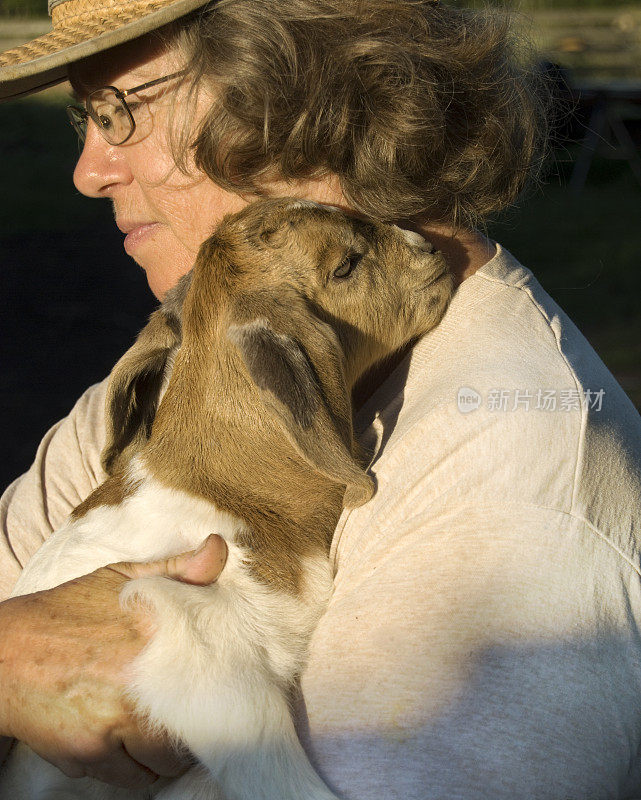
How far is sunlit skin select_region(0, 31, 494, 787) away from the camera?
210 cm

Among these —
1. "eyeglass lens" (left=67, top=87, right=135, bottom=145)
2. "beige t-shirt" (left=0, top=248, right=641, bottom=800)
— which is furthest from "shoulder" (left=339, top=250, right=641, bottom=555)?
"eyeglass lens" (left=67, top=87, right=135, bottom=145)

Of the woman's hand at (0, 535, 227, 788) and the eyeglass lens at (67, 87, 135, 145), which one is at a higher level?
the eyeglass lens at (67, 87, 135, 145)

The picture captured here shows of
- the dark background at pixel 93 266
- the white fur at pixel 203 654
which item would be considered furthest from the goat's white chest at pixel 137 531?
the dark background at pixel 93 266

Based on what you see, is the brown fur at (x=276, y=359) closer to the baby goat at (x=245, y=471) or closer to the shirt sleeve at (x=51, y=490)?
the baby goat at (x=245, y=471)

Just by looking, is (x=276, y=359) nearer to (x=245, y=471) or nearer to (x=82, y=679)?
(x=245, y=471)

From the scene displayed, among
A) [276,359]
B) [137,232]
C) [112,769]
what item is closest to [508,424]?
[276,359]

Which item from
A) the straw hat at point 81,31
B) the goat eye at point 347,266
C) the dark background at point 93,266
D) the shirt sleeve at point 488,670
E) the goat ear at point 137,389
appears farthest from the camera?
the dark background at point 93,266

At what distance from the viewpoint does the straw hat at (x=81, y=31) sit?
2.47 m

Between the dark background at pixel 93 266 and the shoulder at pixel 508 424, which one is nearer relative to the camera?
the shoulder at pixel 508 424

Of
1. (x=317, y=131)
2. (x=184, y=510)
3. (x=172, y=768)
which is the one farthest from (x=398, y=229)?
(x=172, y=768)

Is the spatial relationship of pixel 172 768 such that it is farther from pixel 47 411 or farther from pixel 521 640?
pixel 47 411

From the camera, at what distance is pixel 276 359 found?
2.29m

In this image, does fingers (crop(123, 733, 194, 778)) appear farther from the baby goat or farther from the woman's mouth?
the woman's mouth

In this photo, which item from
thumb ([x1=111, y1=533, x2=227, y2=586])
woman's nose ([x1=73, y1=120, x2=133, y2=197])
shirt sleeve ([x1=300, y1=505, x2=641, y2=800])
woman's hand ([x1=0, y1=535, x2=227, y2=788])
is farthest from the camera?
woman's nose ([x1=73, y1=120, x2=133, y2=197])
